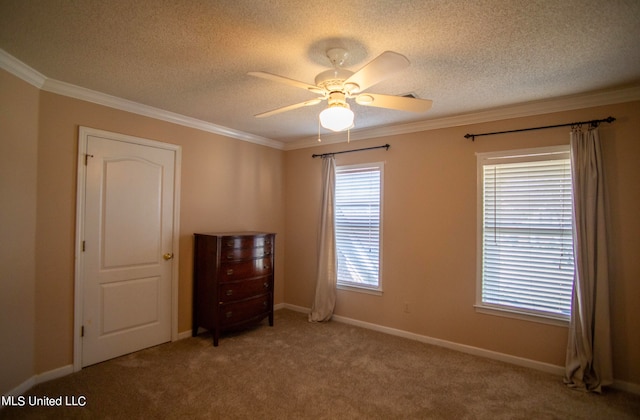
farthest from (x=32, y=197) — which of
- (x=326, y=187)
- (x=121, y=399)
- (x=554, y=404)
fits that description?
(x=554, y=404)

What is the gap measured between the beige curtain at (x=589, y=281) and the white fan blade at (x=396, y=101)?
172 centimetres

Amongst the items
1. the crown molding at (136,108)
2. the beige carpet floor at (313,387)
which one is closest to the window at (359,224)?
the beige carpet floor at (313,387)

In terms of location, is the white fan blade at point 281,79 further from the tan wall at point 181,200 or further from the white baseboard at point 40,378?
the white baseboard at point 40,378

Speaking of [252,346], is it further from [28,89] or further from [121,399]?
[28,89]

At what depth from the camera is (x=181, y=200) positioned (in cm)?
357

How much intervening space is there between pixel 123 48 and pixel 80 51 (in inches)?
13.0

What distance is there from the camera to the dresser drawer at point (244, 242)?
3.44 metres

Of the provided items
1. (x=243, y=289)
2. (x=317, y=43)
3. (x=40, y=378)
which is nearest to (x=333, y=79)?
(x=317, y=43)

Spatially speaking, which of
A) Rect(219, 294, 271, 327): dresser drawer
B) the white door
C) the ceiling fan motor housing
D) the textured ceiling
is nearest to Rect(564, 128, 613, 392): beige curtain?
the textured ceiling

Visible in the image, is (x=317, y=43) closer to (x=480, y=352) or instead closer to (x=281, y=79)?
(x=281, y=79)

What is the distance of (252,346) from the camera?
337 cm

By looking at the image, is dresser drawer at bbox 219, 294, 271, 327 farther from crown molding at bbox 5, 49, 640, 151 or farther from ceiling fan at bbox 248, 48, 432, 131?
ceiling fan at bbox 248, 48, 432, 131

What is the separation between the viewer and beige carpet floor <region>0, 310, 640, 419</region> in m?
2.27

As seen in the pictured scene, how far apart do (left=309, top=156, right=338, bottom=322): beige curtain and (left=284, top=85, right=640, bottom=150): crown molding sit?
0.79 metres
